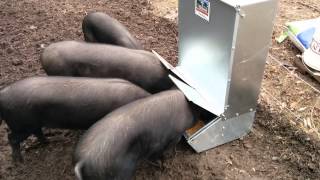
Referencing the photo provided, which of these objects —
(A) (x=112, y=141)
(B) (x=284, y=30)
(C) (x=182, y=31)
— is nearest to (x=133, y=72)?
(C) (x=182, y=31)

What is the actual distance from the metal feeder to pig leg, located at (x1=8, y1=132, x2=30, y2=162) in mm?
1115

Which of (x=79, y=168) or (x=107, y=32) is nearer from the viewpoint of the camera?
(x=79, y=168)

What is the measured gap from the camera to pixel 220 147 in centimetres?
292

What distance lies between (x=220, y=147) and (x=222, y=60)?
739mm

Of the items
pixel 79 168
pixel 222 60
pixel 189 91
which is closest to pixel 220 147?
pixel 189 91

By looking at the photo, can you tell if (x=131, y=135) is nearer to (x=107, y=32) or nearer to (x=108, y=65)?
(x=108, y=65)

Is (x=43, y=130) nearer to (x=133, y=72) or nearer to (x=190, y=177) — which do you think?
(x=133, y=72)

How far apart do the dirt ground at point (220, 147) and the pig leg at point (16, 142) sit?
2.4 inches

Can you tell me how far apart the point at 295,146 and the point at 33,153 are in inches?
74.1

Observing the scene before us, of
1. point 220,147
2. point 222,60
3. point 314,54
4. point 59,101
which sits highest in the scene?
point 222,60

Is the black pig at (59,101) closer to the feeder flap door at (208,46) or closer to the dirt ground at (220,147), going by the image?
the dirt ground at (220,147)

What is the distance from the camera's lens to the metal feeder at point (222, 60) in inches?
91.3

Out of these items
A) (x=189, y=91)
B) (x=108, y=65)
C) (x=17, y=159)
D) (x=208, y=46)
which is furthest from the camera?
(x=108, y=65)

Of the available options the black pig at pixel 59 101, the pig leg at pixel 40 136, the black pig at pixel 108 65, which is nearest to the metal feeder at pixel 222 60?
the black pig at pixel 108 65
